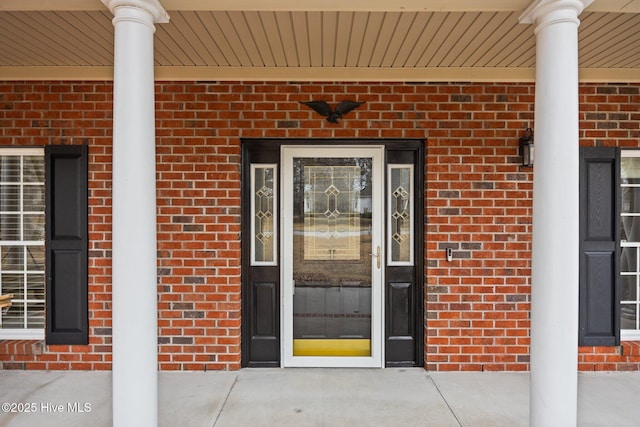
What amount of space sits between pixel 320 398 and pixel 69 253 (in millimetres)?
2749

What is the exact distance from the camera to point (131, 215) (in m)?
2.46

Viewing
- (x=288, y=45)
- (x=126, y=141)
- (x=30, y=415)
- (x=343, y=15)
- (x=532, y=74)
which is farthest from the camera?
(x=532, y=74)

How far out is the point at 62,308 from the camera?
4152mm

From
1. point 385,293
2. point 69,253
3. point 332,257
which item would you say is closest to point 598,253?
point 385,293

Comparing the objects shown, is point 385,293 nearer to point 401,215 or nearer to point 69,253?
point 401,215

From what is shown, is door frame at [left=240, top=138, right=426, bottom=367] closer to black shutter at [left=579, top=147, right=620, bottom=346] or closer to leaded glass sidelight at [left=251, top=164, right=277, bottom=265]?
leaded glass sidelight at [left=251, top=164, right=277, bottom=265]

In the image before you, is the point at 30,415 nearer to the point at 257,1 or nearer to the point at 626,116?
the point at 257,1

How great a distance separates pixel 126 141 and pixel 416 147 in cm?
276

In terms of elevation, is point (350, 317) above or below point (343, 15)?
below

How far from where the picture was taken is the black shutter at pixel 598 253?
414 centimetres

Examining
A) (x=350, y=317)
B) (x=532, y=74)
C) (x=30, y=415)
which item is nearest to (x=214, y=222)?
(x=350, y=317)

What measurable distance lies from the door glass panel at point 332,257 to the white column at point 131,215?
198cm

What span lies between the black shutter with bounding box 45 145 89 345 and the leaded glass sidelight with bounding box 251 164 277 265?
5.32ft

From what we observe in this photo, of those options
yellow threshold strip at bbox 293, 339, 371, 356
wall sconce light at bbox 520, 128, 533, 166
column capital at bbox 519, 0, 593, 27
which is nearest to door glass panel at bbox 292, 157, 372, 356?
yellow threshold strip at bbox 293, 339, 371, 356
